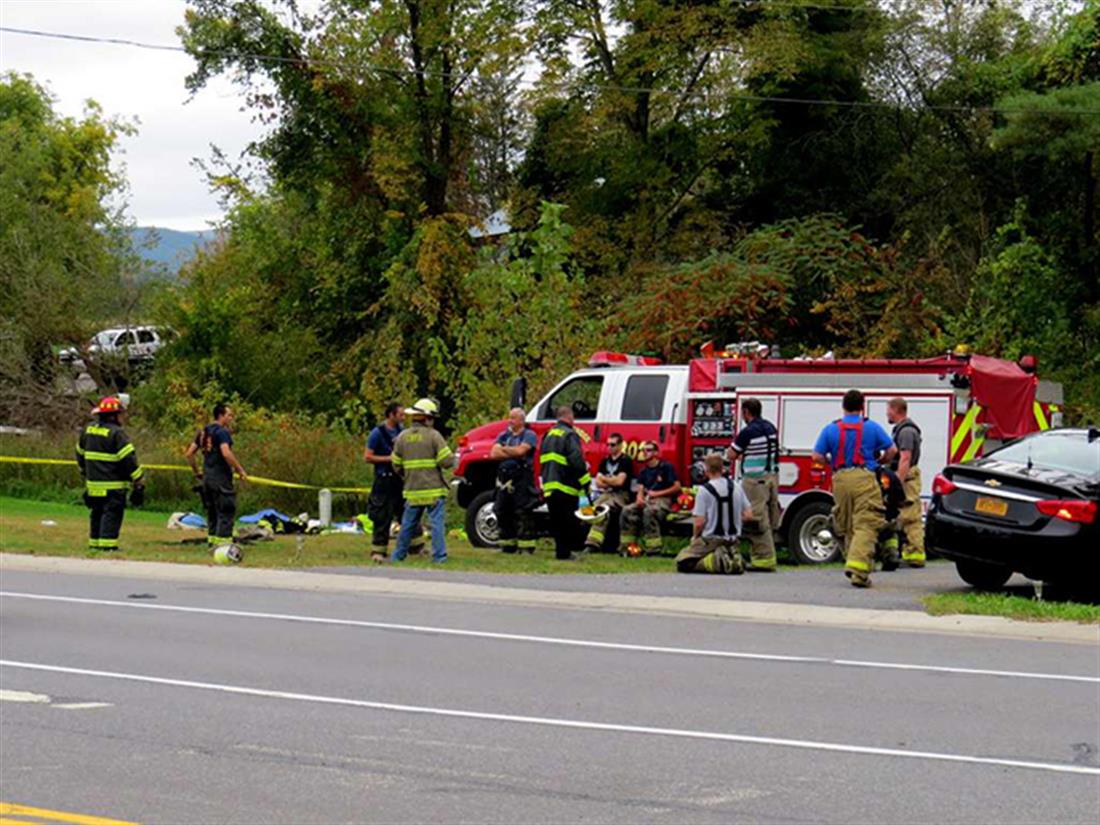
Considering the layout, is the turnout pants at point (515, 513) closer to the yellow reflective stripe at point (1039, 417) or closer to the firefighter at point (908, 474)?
the firefighter at point (908, 474)

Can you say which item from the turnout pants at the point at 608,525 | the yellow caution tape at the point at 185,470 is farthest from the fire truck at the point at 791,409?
the yellow caution tape at the point at 185,470

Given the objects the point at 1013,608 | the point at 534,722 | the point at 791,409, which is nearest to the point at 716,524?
the point at 791,409

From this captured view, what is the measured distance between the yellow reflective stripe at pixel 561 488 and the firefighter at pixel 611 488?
0.94 meters

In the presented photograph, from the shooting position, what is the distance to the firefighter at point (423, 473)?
1925 centimetres

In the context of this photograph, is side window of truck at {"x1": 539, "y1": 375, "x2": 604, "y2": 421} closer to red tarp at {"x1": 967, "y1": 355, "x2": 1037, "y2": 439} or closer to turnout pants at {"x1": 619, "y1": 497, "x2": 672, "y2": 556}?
turnout pants at {"x1": 619, "y1": 497, "x2": 672, "y2": 556}

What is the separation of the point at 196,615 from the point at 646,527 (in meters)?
6.80

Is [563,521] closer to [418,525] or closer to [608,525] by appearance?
[608,525]

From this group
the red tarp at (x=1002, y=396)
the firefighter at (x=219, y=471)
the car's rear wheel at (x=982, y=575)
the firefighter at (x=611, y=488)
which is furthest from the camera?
the firefighter at (x=611, y=488)

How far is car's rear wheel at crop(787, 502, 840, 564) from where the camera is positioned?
19734 mm

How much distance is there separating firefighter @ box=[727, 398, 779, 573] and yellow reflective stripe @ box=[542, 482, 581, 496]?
1.85 m

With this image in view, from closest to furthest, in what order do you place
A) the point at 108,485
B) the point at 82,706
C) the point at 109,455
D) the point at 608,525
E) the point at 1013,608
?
the point at 82,706 → the point at 1013,608 → the point at 109,455 → the point at 108,485 → the point at 608,525

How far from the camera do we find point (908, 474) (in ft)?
60.1

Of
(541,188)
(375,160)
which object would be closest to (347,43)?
(375,160)

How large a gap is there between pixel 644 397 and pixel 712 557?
3.14 metres
